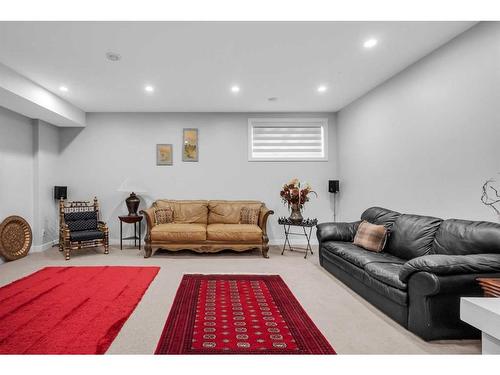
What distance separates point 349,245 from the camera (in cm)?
371

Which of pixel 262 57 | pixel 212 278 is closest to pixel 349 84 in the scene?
pixel 262 57

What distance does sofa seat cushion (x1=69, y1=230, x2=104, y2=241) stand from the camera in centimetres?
481

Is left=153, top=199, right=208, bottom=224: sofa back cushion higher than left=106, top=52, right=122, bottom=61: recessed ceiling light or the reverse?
the reverse

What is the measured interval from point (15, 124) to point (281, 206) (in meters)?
5.07

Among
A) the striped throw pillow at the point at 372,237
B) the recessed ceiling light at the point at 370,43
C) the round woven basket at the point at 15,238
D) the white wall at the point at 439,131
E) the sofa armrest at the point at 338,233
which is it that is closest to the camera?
the white wall at the point at 439,131

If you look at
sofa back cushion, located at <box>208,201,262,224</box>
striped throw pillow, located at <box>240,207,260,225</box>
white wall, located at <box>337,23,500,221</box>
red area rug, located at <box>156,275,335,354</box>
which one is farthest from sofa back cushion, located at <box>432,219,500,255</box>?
sofa back cushion, located at <box>208,201,262,224</box>

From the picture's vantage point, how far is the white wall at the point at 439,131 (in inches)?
108

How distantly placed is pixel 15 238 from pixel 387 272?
18.2 feet

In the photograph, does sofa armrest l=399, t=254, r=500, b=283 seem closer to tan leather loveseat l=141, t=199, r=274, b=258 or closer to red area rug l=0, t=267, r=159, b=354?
red area rug l=0, t=267, r=159, b=354

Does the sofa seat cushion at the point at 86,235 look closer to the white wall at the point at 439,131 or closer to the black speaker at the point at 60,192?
the black speaker at the point at 60,192

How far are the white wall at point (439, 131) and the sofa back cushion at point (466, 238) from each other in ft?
1.05

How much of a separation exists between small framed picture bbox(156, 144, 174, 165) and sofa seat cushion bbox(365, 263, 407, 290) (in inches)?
175

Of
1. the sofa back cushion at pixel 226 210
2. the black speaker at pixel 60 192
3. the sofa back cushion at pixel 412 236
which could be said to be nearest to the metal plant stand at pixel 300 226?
the sofa back cushion at pixel 226 210
